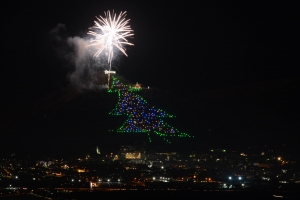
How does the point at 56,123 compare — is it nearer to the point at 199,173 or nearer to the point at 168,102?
the point at 168,102

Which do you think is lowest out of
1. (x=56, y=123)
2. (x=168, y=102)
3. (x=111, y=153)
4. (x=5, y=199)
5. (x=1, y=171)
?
(x=5, y=199)

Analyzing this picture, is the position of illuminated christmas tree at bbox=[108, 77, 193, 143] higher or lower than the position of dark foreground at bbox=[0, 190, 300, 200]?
higher

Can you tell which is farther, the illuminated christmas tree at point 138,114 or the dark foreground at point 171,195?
the illuminated christmas tree at point 138,114

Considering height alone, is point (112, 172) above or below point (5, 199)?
above

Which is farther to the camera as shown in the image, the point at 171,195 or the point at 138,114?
the point at 138,114

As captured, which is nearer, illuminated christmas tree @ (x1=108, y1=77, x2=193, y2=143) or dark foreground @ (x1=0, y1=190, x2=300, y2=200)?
dark foreground @ (x1=0, y1=190, x2=300, y2=200)

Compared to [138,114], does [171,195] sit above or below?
below

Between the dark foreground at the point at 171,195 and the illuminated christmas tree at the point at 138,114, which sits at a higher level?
the illuminated christmas tree at the point at 138,114

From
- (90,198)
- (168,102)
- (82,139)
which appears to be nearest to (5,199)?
(90,198)
